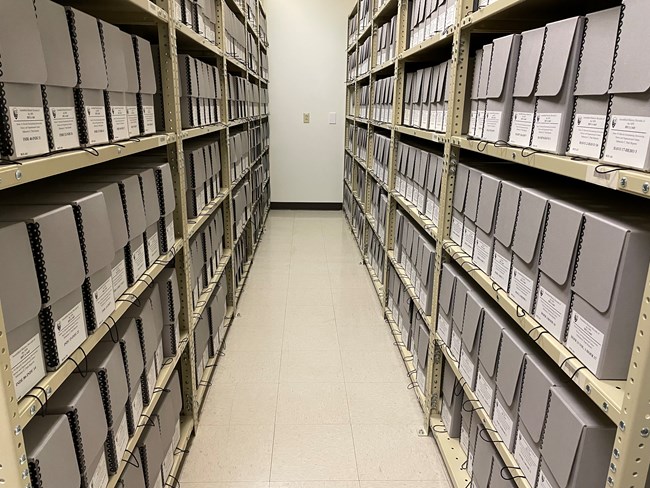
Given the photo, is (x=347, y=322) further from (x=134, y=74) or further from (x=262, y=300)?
(x=134, y=74)

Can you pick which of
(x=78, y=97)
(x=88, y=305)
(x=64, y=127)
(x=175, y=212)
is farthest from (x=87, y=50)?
(x=175, y=212)

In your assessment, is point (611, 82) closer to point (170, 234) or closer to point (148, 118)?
point (148, 118)

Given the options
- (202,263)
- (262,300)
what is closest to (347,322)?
(262,300)

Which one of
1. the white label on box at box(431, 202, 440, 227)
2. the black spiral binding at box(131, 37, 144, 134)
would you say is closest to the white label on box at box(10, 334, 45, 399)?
the black spiral binding at box(131, 37, 144, 134)

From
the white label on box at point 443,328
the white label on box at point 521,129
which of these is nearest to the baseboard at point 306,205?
the white label on box at point 443,328

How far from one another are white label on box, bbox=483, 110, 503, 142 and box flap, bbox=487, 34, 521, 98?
0.05 metres

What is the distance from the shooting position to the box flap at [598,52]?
903 millimetres

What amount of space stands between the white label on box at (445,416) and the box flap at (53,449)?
4.61ft

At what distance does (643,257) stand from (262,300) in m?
2.87

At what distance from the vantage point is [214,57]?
109 inches

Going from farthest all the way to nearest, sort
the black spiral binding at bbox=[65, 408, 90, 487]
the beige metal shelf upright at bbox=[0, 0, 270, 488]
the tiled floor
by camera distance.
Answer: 1. the tiled floor
2. the black spiral binding at bbox=[65, 408, 90, 487]
3. the beige metal shelf upright at bbox=[0, 0, 270, 488]

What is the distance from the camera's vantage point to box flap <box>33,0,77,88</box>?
92 cm

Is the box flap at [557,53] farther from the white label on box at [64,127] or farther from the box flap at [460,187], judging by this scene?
the white label on box at [64,127]

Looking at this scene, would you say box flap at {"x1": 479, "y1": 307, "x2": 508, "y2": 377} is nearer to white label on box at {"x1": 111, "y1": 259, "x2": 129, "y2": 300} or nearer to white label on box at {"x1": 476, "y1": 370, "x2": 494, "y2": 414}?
white label on box at {"x1": 476, "y1": 370, "x2": 494, "y2": 414}
